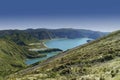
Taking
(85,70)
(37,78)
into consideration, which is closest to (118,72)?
(85,70)

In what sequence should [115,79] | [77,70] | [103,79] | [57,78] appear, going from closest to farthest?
1. [115,79]
2. [103,79]
3. [57,78]
4. [77,70]

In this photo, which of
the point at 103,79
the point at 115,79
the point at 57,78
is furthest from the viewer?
the point at 57,78

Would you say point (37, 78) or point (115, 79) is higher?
point (115, 79)

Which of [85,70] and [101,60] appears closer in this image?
[85,70]

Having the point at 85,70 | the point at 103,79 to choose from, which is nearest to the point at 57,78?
the point at 85,70

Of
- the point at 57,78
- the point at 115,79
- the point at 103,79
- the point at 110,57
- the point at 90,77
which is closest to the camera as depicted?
the point at 115,79

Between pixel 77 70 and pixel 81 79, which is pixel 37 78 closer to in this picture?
pixel 77 70

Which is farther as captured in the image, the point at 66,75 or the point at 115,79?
the point at 66,75

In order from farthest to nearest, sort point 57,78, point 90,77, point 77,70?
point 77,70 < point 57,78 < point 90,77

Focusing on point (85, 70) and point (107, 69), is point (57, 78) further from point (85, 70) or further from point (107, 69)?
point (107, 69)
